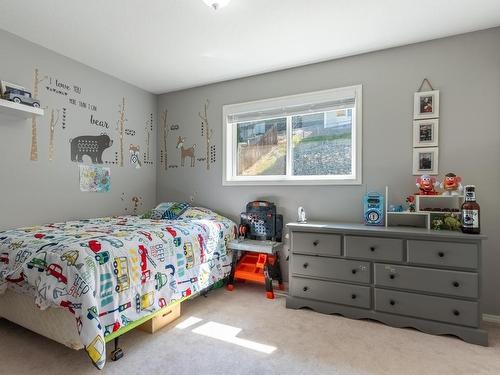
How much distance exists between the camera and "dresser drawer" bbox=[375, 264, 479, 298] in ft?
6.55

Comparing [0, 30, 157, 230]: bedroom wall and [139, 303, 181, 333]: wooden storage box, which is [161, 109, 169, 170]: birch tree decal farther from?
[139, 303, 181, 333]: wooden storage box

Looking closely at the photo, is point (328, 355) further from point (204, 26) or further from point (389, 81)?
point (204, 26)

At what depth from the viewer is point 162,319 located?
7.26 feet

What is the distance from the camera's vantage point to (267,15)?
2.15 m

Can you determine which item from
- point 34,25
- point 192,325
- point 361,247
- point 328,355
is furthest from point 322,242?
point 34,25

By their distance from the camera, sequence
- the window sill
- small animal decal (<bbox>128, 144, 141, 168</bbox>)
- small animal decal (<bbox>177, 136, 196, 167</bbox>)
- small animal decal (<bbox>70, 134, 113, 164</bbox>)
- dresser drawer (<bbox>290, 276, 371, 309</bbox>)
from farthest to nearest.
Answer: small animal decal (<bbox>177, 136, 196, 167</bbox>) < small animal decal (<bbox>128, 144, 141, 168</bbox>) < small animal decal (<bbox>70, 134, 113, 164</bbox>) < the window sill < dresser drawer (<bbox>290, 276, 371, 309</bbox>)

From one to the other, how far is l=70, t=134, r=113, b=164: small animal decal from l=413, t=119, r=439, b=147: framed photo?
3253 mm

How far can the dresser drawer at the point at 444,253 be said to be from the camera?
1995 mm

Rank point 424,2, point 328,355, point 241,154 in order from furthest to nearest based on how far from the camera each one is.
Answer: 1. point 241,154
2. point 424,2
3. point 328,355

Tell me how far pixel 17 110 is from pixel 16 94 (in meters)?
0.13

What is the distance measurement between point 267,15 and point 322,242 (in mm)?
1909

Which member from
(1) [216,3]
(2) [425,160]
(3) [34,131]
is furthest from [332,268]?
(3) [34,131]

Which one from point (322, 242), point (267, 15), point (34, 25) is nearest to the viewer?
point (267, 15)

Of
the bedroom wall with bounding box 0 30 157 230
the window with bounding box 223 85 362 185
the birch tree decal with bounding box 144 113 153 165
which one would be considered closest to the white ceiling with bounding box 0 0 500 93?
the bedroom wall with bounding box 0 30 157 230
